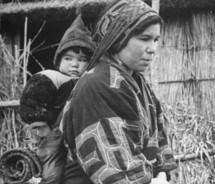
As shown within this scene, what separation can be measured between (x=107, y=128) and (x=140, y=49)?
380mm

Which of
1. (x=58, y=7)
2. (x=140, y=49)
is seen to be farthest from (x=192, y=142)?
(x=140, y=49)

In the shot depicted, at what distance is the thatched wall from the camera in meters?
5.88

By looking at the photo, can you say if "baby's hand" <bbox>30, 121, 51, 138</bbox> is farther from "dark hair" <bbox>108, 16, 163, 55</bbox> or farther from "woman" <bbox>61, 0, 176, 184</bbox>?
"dark hair" <bbox>108, 16, 163, 55</bbox>

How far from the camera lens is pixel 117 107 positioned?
6.65 feet

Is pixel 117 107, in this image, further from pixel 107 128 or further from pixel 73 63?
pixel 73 63

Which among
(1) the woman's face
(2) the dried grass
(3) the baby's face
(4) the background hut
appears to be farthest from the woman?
(4) the background hut

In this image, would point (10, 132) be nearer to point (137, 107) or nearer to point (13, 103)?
point (13, 103)

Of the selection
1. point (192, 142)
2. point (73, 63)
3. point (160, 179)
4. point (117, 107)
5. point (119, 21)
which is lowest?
point (192, 142)

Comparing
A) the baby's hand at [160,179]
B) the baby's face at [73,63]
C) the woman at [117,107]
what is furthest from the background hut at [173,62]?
the woman at [117,107]

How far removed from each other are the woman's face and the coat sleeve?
0.58 feet

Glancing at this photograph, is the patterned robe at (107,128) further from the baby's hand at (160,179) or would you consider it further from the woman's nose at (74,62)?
the woman's nose at (74,62)

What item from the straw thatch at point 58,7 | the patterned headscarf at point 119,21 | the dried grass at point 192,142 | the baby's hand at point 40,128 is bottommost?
the dried grass at point 192,142

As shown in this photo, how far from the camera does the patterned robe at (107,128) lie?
198cm

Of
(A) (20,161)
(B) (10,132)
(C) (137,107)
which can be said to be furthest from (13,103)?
(C) (137,107)
